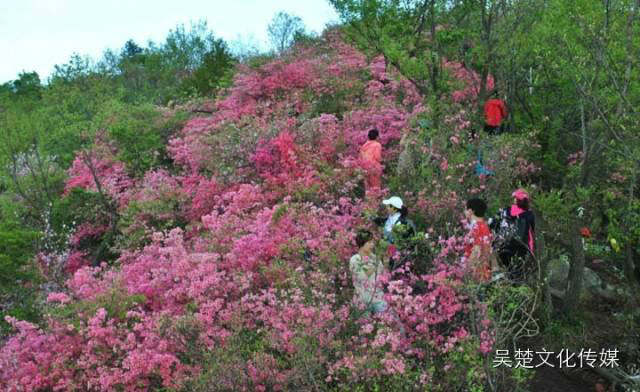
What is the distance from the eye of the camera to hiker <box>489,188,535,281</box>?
7422 mm

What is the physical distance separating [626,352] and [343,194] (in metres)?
4.75

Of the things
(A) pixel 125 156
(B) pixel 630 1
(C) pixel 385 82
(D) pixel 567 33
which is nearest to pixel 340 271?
(D) pixel 567 33

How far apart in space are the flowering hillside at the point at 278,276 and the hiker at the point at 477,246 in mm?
174

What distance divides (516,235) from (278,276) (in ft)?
9.94

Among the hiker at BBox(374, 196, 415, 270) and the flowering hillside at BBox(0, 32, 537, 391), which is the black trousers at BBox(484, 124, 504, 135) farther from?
the hiker at BBox(374, 196, 415, 270)

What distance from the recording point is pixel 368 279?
21.0 feet

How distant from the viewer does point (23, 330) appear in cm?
748

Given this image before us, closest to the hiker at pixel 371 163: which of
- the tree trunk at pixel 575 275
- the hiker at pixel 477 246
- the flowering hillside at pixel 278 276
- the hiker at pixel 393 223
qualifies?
the flowering hillside at pixel 278 276

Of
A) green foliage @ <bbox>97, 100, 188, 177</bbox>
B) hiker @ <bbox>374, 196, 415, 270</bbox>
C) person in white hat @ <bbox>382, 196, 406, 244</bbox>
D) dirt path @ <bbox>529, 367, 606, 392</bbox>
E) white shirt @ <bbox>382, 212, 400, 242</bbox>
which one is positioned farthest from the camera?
green foliage @ <bbox>97, 100, 188, 177</bbox>

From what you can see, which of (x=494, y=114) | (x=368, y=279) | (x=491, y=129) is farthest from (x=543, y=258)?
(x=368, y=279)

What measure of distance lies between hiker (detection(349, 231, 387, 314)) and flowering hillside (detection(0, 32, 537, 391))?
154mm

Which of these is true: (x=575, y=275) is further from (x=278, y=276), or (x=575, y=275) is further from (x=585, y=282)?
(x=278, y=276)

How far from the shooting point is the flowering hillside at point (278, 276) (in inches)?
235

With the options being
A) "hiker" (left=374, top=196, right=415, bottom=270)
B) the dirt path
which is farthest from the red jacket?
the dirt path
